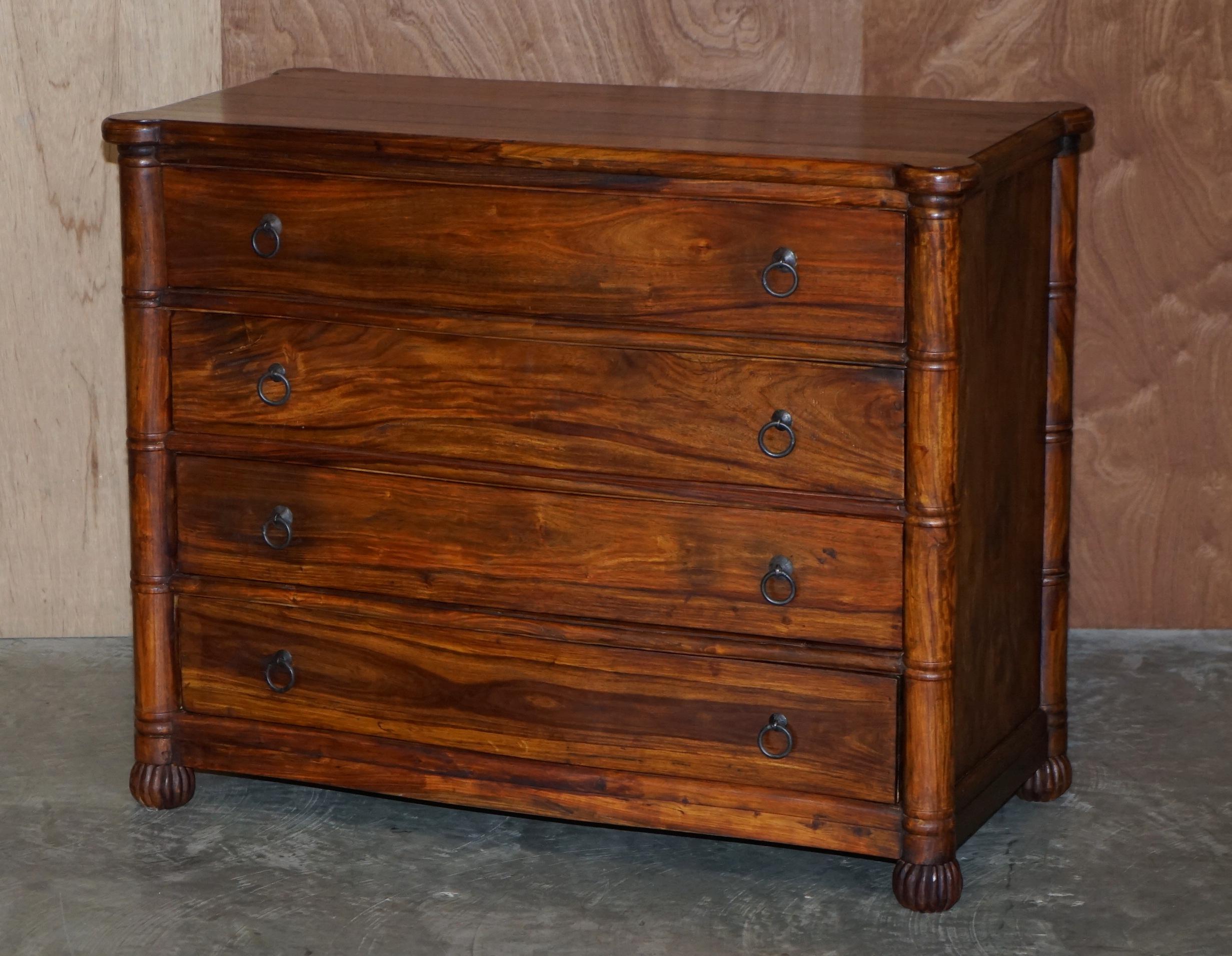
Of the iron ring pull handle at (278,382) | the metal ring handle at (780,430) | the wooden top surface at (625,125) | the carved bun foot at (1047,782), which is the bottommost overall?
the carved bun foot at (1047,782)

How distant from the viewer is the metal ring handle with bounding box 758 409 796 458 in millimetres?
2801

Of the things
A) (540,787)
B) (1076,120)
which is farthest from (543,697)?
(1076,120)

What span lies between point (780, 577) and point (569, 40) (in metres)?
1.34

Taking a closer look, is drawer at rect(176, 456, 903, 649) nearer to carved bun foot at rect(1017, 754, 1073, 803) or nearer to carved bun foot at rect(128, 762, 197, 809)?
carved bun foot at rect(128, 762, 197, 809)

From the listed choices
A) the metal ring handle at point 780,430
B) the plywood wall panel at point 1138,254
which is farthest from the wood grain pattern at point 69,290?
the metal ring handle at point 780,430

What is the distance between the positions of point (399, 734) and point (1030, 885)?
983 millimetres

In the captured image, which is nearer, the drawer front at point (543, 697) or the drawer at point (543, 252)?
the drawer at point (543, 252)

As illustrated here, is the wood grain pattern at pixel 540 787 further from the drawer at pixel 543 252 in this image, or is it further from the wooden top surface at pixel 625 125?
the wooden top surface at pixel 625 125

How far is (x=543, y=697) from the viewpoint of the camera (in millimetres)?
3012

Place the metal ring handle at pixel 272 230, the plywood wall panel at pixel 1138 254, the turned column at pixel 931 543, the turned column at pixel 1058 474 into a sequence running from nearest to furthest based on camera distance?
1. the turned column at pixel 931 543
2. the metal ring handle at pixel 272 230
3. the turned column at pixel 1058 474
4. the plywood wall panel at pixel 1138 254

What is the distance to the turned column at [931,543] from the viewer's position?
8.71 feet

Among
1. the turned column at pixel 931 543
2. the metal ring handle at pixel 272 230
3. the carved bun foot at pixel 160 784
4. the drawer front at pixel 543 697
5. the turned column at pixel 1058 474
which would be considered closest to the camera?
the turned column at pixel 931 543

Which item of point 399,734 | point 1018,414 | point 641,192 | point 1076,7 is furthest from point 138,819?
point 1076,7

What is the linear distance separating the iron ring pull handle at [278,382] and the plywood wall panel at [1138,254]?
4.24 feet
